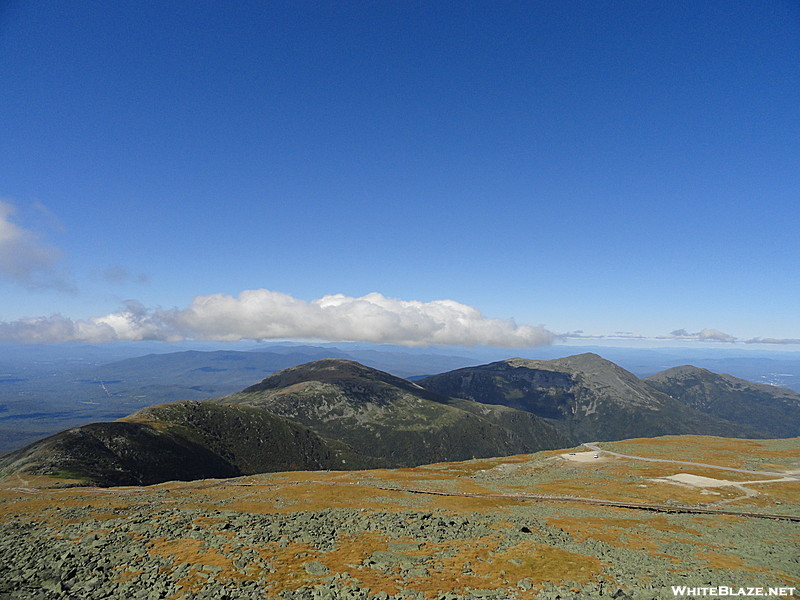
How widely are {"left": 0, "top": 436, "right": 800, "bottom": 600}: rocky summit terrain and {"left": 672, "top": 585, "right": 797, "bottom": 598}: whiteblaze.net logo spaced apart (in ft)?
2.41

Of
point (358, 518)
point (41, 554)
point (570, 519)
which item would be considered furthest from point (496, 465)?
point (41, 554)

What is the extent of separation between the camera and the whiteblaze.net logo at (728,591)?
24.6 metres

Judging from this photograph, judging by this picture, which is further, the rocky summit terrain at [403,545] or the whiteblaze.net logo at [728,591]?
the rocky summit terrain at [403,545]

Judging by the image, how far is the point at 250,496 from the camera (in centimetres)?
6094

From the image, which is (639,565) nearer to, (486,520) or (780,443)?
(486,520)

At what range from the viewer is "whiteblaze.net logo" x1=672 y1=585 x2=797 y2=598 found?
24578mm

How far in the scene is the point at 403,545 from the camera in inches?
1302

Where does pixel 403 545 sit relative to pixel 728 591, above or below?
below

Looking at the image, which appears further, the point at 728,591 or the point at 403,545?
the point at 403,545

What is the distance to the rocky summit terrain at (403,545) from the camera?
25.2 meters

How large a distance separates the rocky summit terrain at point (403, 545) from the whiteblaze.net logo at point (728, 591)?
0.73m

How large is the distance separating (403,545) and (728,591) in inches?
910

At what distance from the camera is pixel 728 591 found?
24922 millimetres

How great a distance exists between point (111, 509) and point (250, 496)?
19.8 metres
